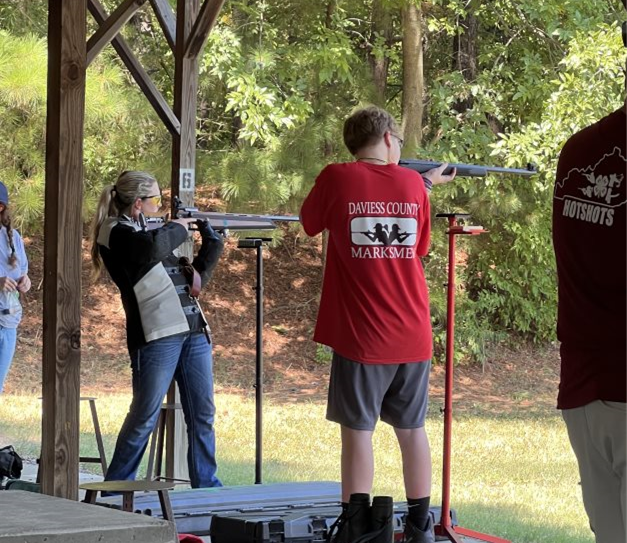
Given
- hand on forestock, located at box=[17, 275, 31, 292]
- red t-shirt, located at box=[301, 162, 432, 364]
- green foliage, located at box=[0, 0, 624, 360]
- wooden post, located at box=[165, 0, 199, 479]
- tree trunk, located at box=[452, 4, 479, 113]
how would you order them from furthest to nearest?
tree trunk, located at box=[452, 4, 479, 113]
green foliage, located at box=[0, 0, 624, 360]
hand on forestock, located at box=[17, 275, 31, 292]
wooden post, located at box=[165, 0, 199, 479]
red t-shirt, located at box=[301, 162, 432, 364]

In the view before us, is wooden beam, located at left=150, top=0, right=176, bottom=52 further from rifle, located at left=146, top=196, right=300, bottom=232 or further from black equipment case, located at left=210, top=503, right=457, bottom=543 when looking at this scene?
black equipment case, located at left=210, top=503, right=457, bottom=543

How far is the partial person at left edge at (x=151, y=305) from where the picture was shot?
15.4ft

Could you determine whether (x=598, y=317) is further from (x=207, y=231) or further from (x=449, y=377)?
(x=207, y=231)

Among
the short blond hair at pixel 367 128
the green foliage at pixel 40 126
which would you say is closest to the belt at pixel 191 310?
the short blond hair at pixel 367 128

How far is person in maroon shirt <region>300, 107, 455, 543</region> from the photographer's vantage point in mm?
3715

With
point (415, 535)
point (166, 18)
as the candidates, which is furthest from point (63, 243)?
point (166, 18)

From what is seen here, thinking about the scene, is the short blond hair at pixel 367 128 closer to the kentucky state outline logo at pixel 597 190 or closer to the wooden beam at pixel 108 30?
the kentucky state outline logo at pixel 597 190

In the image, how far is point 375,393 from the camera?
3.76 m

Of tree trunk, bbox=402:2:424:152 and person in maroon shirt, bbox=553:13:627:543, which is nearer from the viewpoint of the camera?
person in maroon shirt, bbox=553:13:627:543

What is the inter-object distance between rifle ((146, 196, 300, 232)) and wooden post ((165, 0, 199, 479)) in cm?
47

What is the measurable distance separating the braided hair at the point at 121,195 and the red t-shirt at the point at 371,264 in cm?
116

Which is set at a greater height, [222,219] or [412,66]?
[412,66]

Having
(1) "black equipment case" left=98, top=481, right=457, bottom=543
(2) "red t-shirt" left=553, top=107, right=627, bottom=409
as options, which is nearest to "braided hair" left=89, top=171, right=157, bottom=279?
(1) "black equipment case" left=98, top=481, right=457, bottom=543

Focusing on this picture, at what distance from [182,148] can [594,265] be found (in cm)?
360
